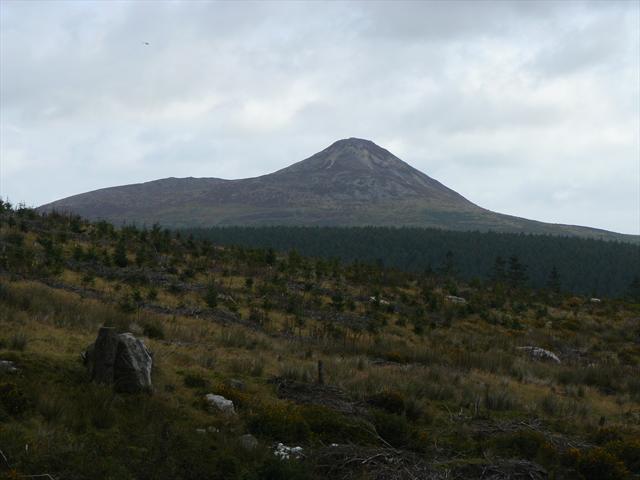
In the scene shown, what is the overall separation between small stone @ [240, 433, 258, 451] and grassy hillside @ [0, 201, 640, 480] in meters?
0.14

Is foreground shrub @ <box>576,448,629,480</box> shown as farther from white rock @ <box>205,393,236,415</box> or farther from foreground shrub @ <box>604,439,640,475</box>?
white rock @ <box>205,393,236,415</box>

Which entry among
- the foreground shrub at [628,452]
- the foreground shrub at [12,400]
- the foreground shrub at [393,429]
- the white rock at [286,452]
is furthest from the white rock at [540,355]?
the foreground shrub at [12,400]

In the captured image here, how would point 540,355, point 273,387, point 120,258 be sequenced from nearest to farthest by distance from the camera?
point 273,387, point 540,355, point 120,258

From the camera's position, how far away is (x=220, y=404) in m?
9.34

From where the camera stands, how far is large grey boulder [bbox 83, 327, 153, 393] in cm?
886

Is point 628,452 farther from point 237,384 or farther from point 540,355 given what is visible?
point 540,355

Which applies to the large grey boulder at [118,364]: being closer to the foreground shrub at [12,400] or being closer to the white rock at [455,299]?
the foreground shrub at [12,400]

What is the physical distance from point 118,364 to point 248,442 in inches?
100

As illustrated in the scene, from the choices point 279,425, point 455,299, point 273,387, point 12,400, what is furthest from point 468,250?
point 12,400

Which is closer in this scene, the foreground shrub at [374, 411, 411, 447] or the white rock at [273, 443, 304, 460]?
the white rock at [273, 443, 304, 460]

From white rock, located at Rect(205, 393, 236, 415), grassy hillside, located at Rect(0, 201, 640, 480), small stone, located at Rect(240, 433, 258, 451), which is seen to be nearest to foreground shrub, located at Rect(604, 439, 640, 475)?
grassy hillside, located at Rect(0, 201, 640, 480)

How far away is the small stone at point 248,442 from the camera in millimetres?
7907

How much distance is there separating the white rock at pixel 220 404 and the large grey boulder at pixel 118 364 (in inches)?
39.3

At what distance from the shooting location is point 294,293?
27406 mm
